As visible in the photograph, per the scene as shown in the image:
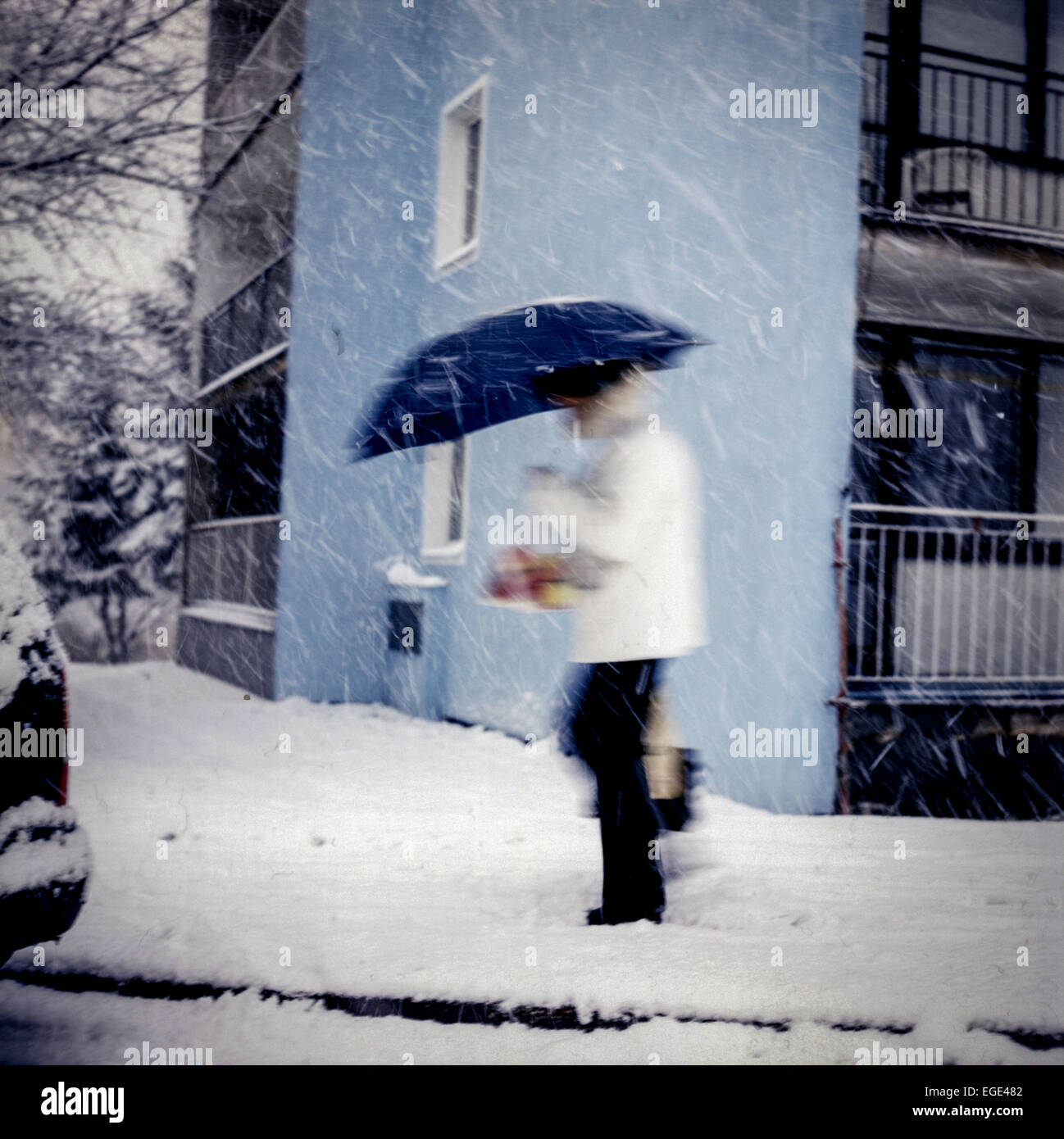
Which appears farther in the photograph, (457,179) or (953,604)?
(457,179)

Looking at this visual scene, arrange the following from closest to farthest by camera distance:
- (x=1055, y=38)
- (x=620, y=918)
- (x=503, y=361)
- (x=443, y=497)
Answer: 1. (x=620, y=918)
2. (x=503, y=361)
3. (x=1055, y=38)
4. (x=443, y=497)

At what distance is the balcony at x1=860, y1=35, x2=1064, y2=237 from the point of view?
7469 mm

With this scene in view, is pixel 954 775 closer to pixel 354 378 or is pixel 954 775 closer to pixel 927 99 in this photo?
pixel 927 99

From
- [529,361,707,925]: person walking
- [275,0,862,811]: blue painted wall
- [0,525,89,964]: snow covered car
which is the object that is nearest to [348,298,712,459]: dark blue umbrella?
[529,361,707,925]: person walking

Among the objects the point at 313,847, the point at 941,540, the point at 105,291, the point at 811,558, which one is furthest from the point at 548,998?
the point at 105,291

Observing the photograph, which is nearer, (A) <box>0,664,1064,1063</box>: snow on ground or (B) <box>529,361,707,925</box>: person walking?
(A) <box>0,664,1064,1063</box>: snow on ground

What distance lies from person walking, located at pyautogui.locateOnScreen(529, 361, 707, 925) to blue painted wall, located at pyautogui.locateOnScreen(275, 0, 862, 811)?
61.3 inches

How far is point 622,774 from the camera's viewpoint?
3.46m

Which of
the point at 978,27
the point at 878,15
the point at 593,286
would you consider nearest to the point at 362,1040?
the point at 593,286

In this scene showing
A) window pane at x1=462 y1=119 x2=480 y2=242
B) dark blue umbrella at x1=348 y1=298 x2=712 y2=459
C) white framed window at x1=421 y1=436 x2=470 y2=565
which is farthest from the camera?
window pane at x1=462 y1=119 x2=480 y2=242

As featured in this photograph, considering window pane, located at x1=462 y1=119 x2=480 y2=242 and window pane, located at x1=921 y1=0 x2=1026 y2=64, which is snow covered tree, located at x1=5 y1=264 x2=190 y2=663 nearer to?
window pane, located at x1=462 y1=119 x2=480 y2=242

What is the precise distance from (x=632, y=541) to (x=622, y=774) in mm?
808

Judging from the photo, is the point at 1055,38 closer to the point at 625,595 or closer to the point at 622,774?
the point at 625,595

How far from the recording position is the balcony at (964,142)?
7469 mm
